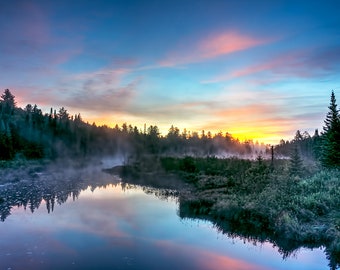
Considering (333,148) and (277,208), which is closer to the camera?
(277,208)

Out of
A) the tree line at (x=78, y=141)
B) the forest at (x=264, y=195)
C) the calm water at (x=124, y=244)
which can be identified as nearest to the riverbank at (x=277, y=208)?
the forest at (x=264, y=195)

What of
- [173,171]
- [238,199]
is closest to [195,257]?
[238,199]

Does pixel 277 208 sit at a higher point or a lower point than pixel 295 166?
lower

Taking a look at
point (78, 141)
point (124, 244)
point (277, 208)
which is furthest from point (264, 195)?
point (78, 141)

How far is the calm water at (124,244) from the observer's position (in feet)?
57.0

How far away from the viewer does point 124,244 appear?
20.4m

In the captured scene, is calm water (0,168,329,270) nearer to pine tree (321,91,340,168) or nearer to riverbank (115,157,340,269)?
riverbank (115,157,340,269)

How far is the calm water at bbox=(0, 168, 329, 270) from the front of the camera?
17359mm

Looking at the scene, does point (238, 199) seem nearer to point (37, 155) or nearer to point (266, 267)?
point (266, 267)

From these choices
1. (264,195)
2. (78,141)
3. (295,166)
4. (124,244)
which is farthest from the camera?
(78,141)

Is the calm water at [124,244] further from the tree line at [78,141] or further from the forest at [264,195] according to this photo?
the tree line at [78,141]

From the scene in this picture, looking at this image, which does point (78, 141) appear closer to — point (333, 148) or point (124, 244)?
point (333, 148)

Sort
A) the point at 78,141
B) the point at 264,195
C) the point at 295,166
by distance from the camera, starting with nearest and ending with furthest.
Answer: the point at 264,195, the point at 295,166, the point at 78,141

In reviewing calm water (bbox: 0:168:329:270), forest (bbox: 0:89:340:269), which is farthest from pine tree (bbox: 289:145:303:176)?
calm water (bbox: 0:168:329:270)
